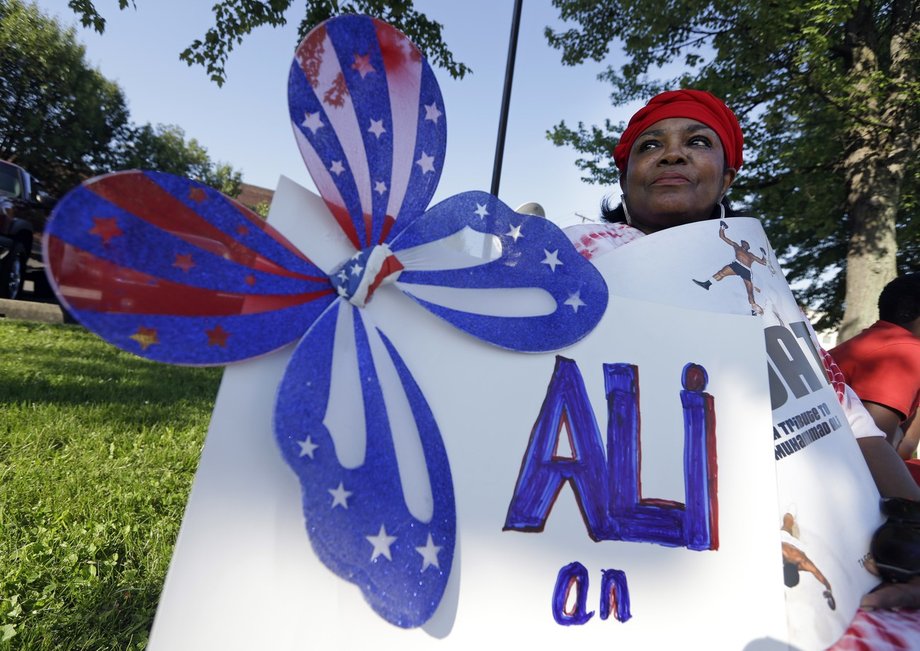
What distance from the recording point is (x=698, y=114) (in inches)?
52.0

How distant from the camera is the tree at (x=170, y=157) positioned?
680 inches

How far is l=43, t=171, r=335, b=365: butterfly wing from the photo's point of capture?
51 centimetres

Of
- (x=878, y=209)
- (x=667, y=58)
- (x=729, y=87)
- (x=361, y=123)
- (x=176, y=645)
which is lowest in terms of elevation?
(x=176, y=645)

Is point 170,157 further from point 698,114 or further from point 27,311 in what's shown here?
point 698,114

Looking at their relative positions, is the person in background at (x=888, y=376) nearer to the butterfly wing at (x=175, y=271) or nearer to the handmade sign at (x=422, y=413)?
the handmade sign at (x=422, y=413)

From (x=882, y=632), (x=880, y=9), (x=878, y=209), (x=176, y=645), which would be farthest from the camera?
(x=880, y=9)

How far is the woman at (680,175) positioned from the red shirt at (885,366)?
0.94m

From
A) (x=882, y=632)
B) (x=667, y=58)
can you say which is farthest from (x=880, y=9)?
(x=882, y=632)

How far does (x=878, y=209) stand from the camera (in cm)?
545

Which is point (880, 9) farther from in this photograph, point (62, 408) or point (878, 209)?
point (62, 408)

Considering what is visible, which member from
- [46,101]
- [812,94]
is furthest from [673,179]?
[46,101]

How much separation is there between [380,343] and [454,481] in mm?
175

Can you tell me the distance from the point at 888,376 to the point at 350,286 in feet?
6.83

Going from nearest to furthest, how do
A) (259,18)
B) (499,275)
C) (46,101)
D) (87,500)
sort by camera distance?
(499,275), (87,500), (259,18), (46,101)
